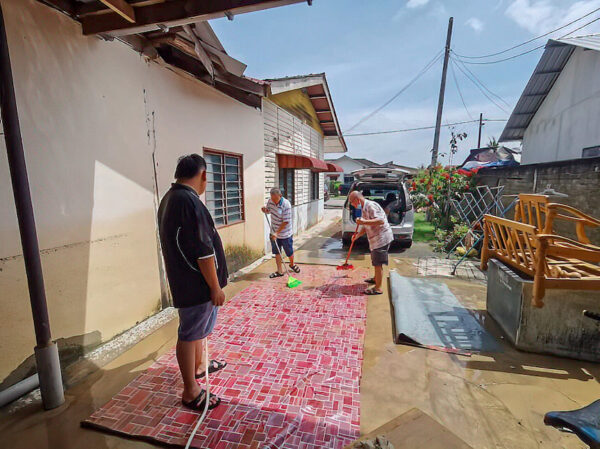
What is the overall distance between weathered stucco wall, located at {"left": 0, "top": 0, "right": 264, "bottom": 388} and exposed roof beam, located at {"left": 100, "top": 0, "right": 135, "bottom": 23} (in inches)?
27.3

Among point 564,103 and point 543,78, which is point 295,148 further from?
point 543,78

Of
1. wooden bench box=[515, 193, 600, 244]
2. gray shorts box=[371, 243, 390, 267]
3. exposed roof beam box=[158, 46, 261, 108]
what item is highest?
exposed roof beam box=[158, 46, 261, 108]

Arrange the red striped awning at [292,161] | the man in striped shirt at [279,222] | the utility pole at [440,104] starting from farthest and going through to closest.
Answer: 1. the utility pole at [440,104]
2. the red striped awning at [292,161]
3. the man in striped shirt at [279,222]

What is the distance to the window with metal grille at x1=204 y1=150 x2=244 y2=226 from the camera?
4883 millimetres

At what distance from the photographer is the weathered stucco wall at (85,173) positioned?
2.29 meters

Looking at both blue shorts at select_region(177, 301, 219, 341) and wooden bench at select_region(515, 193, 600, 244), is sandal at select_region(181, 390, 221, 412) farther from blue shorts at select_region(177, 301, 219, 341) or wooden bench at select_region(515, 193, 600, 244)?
wooden bench at select_region(515, 193, 600, 244)

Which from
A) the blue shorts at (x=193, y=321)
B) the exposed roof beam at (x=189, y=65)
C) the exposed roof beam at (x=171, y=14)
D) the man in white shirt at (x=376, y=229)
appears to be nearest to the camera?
the blue shorts at (x=193, y=321)

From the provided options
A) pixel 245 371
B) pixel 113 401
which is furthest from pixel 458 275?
pixel 113 401

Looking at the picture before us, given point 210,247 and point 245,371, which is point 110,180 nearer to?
point 210,247

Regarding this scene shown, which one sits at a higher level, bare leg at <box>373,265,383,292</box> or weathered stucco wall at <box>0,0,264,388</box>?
weathered stucco wall at <box>0,0,264,388</box>

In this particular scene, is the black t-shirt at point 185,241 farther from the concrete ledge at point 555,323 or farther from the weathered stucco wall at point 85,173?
the concrete ledge at point 555,323

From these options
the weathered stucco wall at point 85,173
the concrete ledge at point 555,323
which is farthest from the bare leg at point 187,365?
the concrete ledge at point 555,323

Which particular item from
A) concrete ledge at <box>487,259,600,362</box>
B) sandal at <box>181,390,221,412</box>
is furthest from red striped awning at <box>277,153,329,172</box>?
sandal at <box>181,390,221,412</box>

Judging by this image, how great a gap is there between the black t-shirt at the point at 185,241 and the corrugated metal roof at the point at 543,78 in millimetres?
9476
